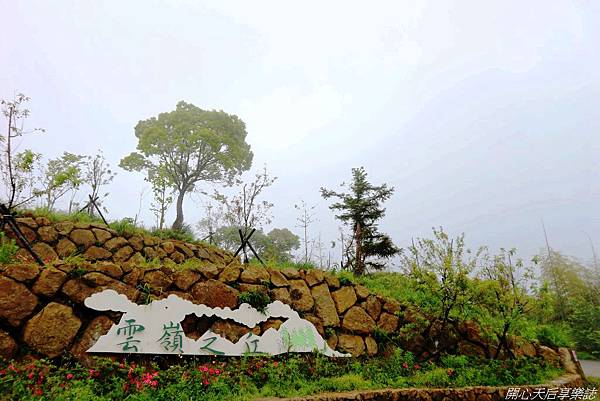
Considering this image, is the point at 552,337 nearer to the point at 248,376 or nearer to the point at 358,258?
the point at 358,258

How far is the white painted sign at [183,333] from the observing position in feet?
15.7

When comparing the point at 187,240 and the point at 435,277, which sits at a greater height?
the point at 187,240

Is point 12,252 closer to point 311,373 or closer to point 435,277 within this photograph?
point 311,373

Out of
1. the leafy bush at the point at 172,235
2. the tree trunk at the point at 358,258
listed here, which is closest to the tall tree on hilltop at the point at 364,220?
the tree trunk at the point at 358,258

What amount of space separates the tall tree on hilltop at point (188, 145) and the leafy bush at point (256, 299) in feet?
33.9

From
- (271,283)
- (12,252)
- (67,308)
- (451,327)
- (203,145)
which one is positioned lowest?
(451,327)

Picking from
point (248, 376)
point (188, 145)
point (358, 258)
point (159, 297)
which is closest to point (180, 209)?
point (188, 145)

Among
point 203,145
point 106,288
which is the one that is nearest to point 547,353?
point 106,288

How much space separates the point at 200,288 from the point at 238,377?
65.9 inches

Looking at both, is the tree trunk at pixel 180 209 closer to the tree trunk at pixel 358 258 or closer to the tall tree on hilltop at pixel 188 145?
the tall tree on hilltop at pixel 188 145

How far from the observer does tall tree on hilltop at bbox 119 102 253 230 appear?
1577 centimetres

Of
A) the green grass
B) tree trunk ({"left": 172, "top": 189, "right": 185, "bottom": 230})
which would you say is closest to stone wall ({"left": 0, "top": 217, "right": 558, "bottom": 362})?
the green grass

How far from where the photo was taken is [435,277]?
6617 mm

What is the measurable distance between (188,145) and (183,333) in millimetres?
12607
